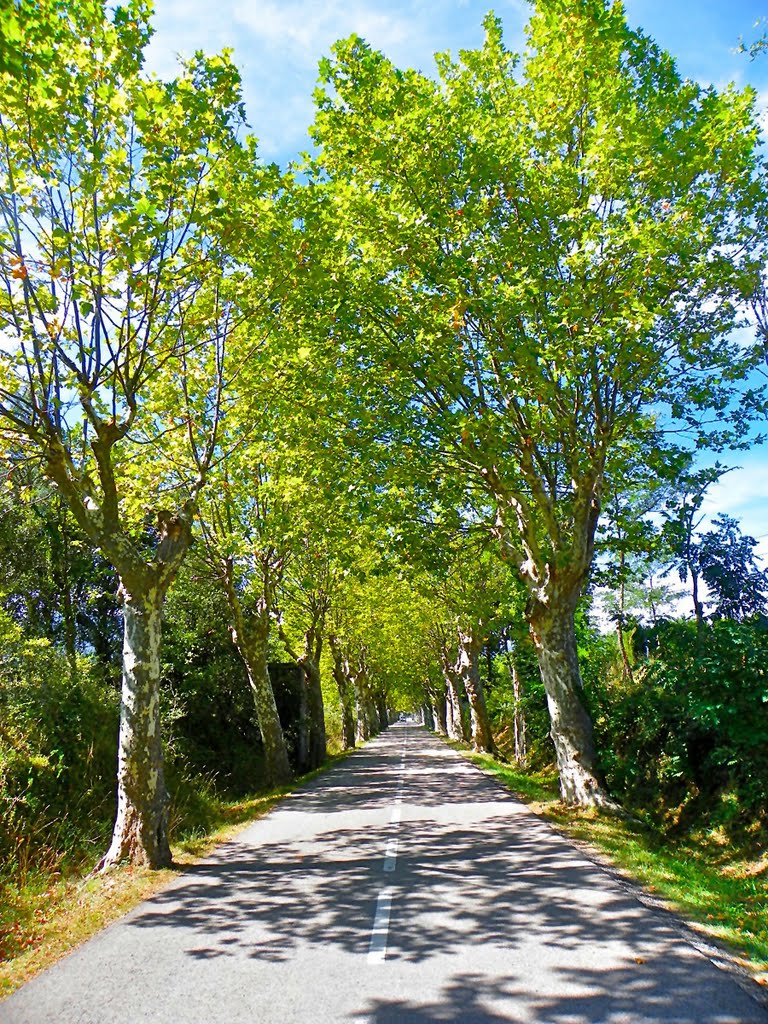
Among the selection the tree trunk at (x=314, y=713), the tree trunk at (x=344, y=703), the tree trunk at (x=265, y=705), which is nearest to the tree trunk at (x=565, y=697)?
the tree trunk at (x=265, y=705)

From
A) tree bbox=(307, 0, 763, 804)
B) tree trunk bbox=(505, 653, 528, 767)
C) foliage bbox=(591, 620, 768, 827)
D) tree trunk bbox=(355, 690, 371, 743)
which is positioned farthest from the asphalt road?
tree trunk bbox=(355, 690, 371, 743)

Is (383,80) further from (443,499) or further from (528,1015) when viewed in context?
(528,1015)

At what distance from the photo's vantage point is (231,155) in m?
9.94

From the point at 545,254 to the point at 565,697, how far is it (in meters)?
7.99

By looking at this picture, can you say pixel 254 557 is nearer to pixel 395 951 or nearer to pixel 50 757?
pixel 50 757

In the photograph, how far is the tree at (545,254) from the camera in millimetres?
10219

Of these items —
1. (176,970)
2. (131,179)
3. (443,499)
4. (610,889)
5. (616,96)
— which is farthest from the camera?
(443,499)

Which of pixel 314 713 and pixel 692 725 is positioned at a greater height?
pixel 314 713

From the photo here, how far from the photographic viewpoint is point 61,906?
7.39m

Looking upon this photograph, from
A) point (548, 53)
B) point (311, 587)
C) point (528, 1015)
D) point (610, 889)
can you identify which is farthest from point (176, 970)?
point (311, 587)

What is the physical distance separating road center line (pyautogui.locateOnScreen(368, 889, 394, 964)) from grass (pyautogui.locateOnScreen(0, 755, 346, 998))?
2.75m

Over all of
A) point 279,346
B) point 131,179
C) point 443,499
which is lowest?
point 443,499

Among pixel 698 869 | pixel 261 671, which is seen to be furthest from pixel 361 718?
pixel 698 869

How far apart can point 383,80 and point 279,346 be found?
4.80 metres
